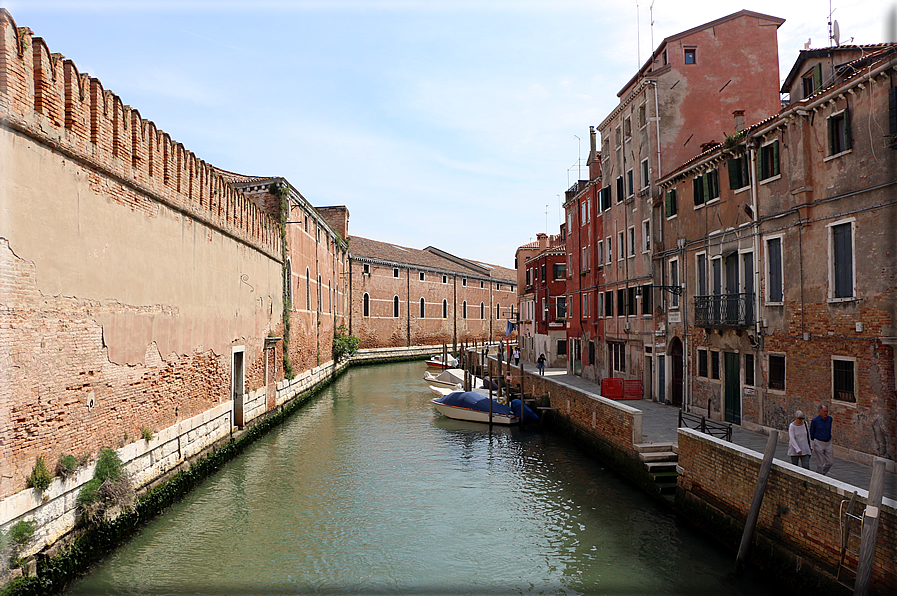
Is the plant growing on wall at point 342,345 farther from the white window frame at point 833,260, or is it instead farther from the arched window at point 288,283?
the white window frame at point 833,260

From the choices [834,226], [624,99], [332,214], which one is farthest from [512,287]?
[834,226]

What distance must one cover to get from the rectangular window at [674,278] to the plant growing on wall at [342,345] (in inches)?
770

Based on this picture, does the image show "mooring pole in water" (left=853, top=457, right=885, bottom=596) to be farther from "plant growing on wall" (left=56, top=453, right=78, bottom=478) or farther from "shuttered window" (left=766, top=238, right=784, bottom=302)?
"plant growing on wall" (left=56, top=453, right=78, bottom=478)

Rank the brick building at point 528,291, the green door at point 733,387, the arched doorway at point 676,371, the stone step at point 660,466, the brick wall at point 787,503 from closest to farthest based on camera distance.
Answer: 1. the brick wall at point 787,503
2. the stone step at point 660,466
3. the green door at point 733,387
4. the arched doorway at point 676,371
5. the brick building at point 528,291

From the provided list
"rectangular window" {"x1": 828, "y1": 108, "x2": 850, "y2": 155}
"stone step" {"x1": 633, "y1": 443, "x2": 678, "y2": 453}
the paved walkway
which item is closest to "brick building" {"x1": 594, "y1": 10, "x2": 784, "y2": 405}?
the paved walkway

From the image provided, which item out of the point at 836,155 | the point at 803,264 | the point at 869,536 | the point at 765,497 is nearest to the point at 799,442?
the point at 765,497

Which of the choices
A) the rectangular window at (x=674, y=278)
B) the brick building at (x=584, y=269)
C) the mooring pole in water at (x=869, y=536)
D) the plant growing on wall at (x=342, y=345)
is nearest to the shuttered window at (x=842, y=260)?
the mooring pole in water at (x=869, y=536)

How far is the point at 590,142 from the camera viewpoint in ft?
72.2

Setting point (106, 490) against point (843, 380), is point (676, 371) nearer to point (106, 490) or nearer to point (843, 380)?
point (843, 380)

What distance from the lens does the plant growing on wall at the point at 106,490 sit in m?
6.77

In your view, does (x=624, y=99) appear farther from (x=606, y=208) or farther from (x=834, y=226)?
(x=834, y=226)

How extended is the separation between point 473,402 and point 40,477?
1282 centimetres

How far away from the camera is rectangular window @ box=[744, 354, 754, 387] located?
11439mm

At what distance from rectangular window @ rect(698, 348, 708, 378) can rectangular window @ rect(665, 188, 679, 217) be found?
3356mm
